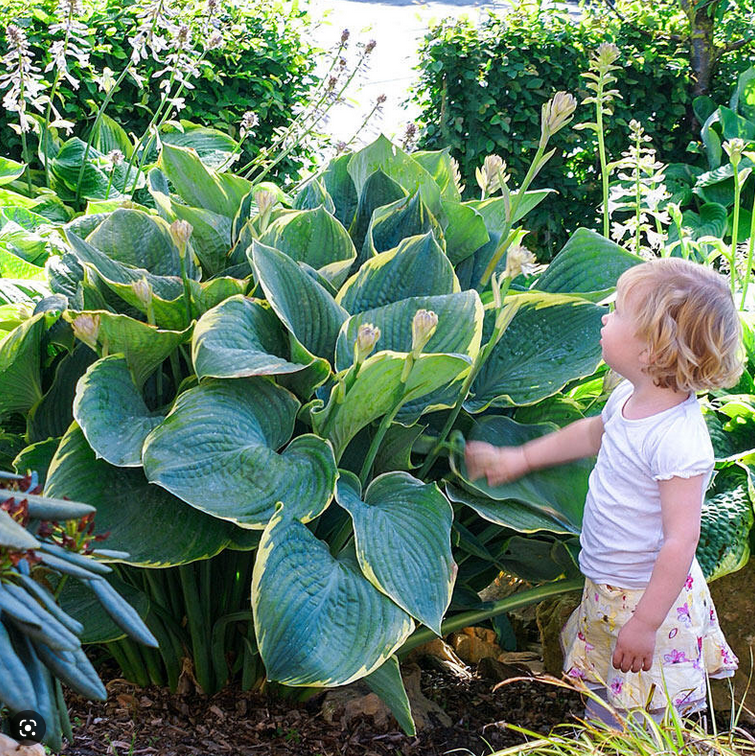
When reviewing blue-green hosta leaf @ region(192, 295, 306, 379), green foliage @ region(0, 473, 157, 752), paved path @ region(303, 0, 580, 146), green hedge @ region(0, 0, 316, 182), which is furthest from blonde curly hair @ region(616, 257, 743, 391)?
paved path @ region(303, 0, 580, 146)

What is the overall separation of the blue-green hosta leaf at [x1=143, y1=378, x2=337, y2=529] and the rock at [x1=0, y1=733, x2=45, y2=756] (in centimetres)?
57

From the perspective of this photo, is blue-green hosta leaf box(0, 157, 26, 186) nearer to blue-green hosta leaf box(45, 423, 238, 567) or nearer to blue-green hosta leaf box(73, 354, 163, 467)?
blue-green hosta leaf box(73, 354, 163, 467)

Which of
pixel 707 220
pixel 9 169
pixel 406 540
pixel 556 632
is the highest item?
pixel 9 169

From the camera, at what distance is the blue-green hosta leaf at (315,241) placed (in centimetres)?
217

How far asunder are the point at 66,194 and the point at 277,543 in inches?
116

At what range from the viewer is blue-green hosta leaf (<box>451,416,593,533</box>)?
2.02m

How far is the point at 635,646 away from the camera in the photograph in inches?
73.7

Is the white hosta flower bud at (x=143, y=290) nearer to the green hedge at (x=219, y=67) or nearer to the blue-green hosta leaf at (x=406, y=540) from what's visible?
the blue-green hosta leaf at (x=406, y=540)

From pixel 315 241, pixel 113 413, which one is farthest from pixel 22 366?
pixel 315 241

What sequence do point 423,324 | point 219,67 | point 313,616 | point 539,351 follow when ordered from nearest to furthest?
point 423,324, point 313,616, point 539,351, point 219,67

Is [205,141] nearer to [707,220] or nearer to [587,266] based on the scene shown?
[587,266]

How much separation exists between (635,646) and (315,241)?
1.13 m

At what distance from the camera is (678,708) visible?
6.55ft

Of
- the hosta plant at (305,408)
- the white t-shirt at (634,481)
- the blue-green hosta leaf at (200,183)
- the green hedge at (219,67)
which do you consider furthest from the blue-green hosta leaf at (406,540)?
the green hedge at (219,67)
